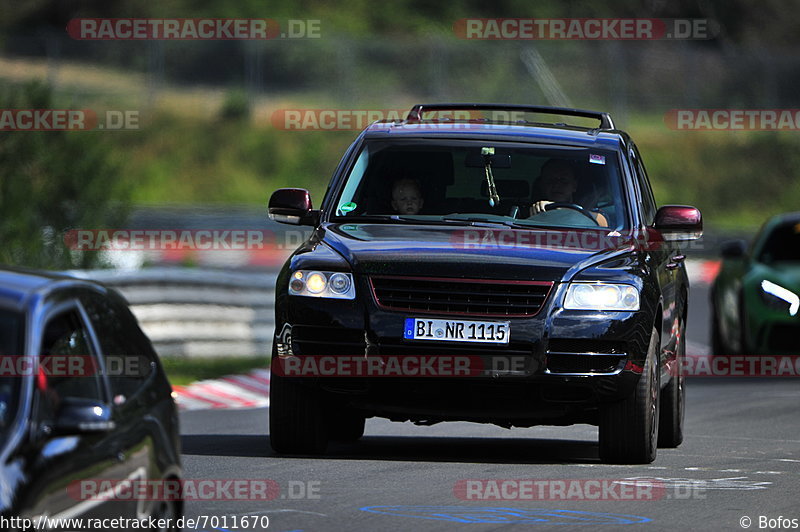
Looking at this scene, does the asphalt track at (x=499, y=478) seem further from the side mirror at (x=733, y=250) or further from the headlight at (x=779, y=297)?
the side mirror at (x=733, y=250)

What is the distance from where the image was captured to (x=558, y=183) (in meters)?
11.7

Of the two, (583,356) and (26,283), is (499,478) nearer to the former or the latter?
(583,356)

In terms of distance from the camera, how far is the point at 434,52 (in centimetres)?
4309

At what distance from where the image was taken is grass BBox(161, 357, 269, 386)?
18.9 m

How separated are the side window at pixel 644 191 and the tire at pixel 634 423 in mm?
1381

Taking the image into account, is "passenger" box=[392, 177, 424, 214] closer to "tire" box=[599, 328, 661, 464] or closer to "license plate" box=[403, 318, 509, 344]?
"license plate" box=[403, 318, 509, 344]

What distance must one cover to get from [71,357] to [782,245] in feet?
44.2

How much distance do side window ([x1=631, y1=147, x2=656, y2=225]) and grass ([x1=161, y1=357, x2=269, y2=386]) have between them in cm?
661

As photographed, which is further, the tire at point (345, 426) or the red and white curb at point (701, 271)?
the red and white curb at point (701, 271)

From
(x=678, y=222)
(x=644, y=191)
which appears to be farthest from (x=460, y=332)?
(x=644, y=191)

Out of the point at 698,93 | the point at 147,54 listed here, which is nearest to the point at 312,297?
the point at 147,54

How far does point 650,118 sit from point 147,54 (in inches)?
485

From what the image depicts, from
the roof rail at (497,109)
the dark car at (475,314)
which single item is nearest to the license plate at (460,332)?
the dark car at (475,314)

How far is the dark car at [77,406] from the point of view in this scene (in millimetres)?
5883
